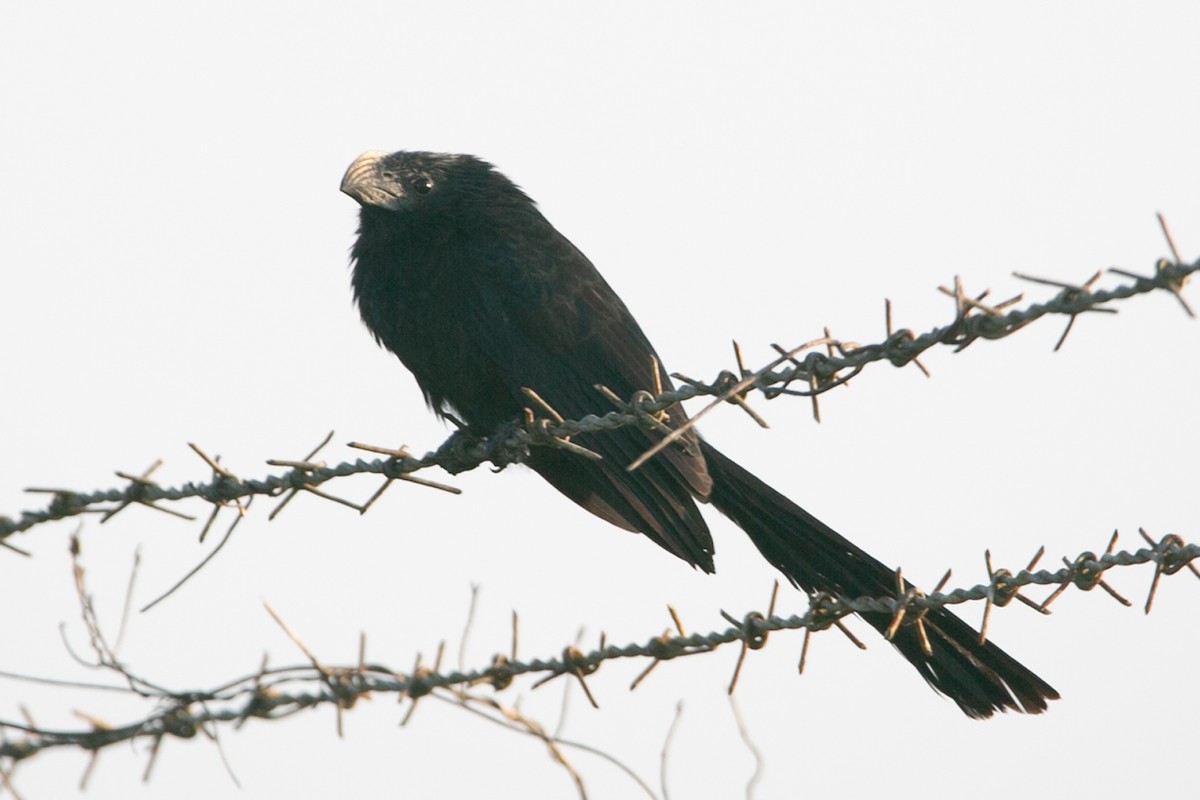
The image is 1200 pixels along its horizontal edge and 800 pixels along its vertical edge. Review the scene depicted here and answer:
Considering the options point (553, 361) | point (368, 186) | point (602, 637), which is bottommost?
point (602, 637)

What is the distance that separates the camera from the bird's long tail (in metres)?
3.77

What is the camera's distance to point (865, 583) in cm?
400

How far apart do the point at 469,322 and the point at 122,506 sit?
205cm

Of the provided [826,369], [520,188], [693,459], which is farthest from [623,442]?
[826,369]

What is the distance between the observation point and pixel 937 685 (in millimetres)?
3816

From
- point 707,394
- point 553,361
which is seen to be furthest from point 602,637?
point 553,361

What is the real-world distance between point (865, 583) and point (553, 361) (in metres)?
1.34

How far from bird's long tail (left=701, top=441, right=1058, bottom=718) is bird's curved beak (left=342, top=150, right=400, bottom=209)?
1.60m

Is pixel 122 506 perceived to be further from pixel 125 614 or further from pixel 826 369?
pixel 826 369

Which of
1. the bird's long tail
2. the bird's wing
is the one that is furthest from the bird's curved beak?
the bird's long tail

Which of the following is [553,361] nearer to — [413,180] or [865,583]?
[413,180]

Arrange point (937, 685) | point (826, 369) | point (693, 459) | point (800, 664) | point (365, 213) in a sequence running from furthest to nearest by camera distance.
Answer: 1. point (365, 213)
2. point (693, 459)
3. point (937, 685)
4. point (800, 664)
5. point (826, 369)

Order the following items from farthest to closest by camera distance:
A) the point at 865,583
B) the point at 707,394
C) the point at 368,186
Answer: the point at 368,186, the point at 865,583, the point at 707,394

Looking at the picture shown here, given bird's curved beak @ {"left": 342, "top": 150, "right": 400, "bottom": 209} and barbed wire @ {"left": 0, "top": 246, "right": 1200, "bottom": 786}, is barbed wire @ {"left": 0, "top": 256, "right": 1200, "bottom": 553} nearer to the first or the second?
barbed wire @ {"left": 0, "top": 246, "right": 1200, "bottom": 786}
